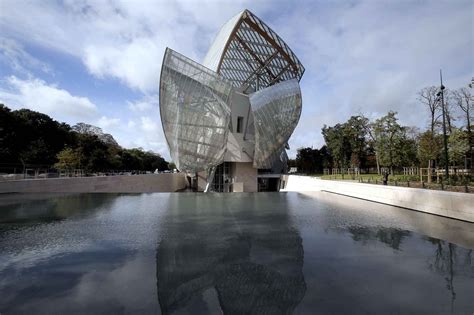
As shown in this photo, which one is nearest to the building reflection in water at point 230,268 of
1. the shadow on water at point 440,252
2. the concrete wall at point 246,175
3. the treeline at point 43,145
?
the shadow on water at point 440,252

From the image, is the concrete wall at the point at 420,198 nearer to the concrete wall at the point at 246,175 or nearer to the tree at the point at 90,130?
the concrete wall at the point at 246,175

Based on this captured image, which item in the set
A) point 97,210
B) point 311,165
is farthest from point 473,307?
point 311,165

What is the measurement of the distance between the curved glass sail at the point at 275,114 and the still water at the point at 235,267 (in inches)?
945

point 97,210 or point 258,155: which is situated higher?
point 258,155

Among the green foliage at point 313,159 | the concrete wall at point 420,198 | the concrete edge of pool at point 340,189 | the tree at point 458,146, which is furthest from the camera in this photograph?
→ the green foliage at point 313,159

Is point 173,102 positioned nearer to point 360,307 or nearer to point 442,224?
point 442,224

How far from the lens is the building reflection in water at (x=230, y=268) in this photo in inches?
164

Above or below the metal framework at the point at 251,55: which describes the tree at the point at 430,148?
below

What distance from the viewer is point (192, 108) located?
25.5 metres

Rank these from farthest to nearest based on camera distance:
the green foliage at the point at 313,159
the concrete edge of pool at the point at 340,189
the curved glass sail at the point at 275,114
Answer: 1. the green foliage at the point at 313,159
2. the curved glass sail at the point at 275,114
3. the concrete edge of pool at the point at 340,189

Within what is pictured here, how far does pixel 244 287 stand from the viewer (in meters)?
4.69

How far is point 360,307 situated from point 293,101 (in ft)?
105

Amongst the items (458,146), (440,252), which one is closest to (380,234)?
(440,252)

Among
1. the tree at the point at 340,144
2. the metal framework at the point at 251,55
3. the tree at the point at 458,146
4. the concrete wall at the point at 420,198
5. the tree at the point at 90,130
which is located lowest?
the concrete wall at the point at 420,198
